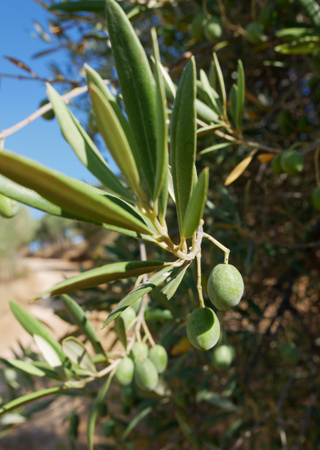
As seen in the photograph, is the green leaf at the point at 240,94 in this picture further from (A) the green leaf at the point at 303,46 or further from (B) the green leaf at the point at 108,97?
(B) the green leaf at the point at 108,97

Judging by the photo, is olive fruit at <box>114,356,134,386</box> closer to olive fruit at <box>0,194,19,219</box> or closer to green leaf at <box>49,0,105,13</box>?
olive fruit at <box>0,194,19,219</box>

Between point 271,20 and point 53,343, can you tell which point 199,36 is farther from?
point 53,343

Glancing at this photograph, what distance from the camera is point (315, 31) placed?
1.18m

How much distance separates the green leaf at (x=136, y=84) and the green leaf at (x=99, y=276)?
105 mm

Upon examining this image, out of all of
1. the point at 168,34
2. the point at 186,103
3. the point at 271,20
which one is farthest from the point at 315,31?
the point at 186,103

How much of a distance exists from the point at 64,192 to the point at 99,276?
0.11 m

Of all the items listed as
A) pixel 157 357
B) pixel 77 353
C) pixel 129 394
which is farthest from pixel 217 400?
pixel 77 353

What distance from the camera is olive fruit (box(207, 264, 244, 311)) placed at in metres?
0.54

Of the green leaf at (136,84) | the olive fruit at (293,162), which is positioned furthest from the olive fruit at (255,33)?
the green leaf at (136,84)

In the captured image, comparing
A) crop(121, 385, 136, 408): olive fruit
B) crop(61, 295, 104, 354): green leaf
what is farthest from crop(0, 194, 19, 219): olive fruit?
crop(121, 385, 136, 408): olive fruit

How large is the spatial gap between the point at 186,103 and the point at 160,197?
0.13m

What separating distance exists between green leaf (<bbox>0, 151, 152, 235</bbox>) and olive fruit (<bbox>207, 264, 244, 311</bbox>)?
154 mm

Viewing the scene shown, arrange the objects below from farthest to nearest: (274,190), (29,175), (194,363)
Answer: (274,190) → (194,363) → (29,175)

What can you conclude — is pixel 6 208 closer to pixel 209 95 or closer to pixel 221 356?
pixel 209 95
